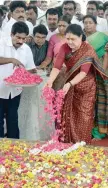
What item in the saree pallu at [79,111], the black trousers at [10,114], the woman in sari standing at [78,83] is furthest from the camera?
the black trousers at [10,114]

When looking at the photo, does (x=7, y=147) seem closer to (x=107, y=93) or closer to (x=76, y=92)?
(x=76, y=92)

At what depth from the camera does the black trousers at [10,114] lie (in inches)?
213

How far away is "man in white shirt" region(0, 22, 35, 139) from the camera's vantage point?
5.14m

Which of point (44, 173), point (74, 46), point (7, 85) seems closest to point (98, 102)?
point (74, 46)

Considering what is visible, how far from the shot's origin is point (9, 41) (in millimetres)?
5207

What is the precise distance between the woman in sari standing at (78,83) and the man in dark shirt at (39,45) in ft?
3.35

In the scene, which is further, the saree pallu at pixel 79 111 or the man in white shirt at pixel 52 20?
the man in white shirt at pixel 52 20

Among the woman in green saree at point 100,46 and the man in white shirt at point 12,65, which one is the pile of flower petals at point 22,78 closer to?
the man in white shirt at point 12,65

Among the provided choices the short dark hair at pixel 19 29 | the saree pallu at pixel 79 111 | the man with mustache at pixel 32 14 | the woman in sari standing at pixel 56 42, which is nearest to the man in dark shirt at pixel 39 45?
the woman in sari standing at pixel 56 42

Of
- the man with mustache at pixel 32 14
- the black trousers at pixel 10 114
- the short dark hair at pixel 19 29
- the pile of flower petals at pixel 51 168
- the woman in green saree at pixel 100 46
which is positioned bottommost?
the pile of flower petals at pixel 51 168

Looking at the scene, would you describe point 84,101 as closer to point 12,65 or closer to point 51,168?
point 12,65

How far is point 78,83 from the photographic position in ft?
17.3

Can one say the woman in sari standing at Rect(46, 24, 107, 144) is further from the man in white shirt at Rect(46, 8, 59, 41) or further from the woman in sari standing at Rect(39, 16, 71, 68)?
the man in white shirt at Rect(46, 8, 59, 41)

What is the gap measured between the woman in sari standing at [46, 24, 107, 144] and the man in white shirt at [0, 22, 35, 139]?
50 centimetres
